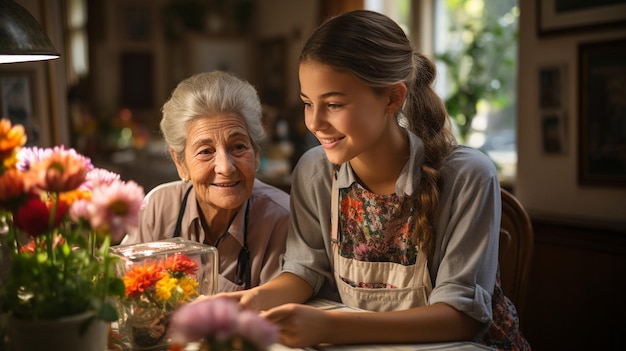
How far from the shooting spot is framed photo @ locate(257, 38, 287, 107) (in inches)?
285

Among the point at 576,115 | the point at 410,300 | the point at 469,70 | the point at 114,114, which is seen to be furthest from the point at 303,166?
the point at 114,114

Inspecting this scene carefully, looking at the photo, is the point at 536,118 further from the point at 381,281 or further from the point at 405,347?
the point at 405,347

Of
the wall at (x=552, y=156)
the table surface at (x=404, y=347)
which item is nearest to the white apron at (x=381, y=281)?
the table surface at (x=404, y=347)

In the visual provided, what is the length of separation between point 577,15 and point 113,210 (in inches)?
114

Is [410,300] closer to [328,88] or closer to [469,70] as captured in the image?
[328,88]

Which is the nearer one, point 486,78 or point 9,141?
point 9,141

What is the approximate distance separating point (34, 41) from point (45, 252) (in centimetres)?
49

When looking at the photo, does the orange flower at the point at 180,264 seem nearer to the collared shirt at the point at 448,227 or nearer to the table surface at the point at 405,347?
the table surface at the point at 405,347

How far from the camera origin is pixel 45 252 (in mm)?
1101

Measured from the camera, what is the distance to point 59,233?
1.08m

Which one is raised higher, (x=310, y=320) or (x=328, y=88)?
(x=328, y=88)

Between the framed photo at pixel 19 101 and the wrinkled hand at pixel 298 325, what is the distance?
121 inches

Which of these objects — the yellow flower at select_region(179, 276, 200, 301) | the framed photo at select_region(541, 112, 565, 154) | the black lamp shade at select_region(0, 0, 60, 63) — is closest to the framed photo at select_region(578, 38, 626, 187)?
the framed photo at select_region(541, 112, 565, 154)

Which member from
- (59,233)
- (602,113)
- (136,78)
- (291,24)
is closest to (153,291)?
(59,233)
